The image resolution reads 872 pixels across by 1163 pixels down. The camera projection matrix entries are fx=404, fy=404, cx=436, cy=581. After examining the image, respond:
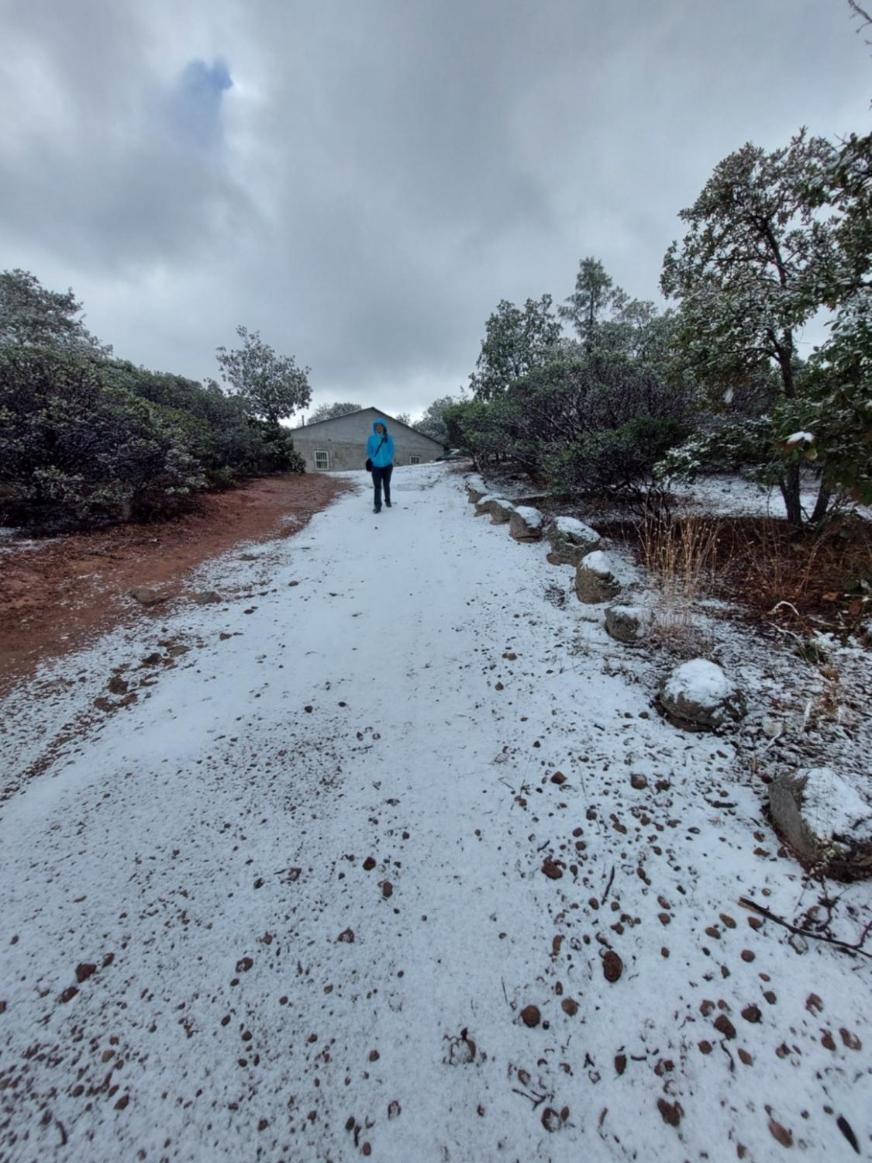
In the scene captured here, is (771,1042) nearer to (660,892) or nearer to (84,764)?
(660,892)

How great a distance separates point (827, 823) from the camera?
1339mm

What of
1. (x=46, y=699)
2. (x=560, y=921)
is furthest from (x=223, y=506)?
(x=560, y=921)

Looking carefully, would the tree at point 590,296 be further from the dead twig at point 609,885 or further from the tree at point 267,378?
the dead twig at point 609,885

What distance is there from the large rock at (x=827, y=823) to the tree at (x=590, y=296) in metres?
21.3

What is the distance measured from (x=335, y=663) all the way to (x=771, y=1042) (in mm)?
2389

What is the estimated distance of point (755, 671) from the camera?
2.25m

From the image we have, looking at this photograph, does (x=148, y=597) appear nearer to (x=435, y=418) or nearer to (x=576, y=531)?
(x=576, y=531)

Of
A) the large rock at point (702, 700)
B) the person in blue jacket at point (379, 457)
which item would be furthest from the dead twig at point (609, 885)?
the person in blue jacket at point (379, 457)

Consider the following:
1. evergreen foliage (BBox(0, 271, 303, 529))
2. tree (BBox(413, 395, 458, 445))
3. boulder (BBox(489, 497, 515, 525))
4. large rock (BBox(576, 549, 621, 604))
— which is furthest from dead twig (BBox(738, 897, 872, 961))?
tree (BBox(413, 395, 458, 445))

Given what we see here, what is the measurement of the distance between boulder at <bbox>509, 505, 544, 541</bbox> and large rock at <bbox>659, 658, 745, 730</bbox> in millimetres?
2992

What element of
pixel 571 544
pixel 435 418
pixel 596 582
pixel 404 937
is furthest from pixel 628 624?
pixel 435 418

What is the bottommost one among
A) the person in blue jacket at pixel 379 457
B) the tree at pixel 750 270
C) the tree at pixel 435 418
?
the person in blue jacket at pixel 379 457

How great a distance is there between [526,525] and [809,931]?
4.07 metres

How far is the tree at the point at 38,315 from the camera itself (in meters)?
15.6
